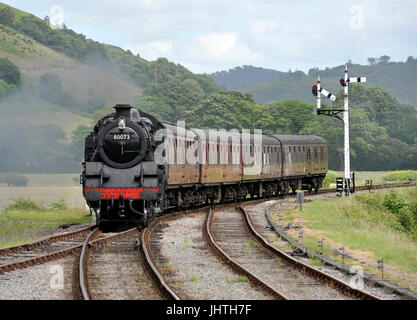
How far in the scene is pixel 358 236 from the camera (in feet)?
60.8

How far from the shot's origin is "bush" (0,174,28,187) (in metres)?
67.7

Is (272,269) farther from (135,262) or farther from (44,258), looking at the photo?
(44,258)

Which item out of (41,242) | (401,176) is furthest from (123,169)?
(401,176)

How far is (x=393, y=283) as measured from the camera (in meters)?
11.7

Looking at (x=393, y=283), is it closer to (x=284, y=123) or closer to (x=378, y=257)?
(x=378, y=257)

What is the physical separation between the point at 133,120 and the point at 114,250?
4.75 m

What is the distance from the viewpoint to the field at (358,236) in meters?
13.9

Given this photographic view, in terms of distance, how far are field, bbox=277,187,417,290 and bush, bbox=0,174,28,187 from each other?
43925mm

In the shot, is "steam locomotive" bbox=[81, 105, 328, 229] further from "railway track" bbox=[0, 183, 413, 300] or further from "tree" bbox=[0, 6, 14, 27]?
"tree" bbox=[0, 6, 14, 27]

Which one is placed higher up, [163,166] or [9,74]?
[9,74]

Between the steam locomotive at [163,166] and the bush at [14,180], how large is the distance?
3837 centimetres

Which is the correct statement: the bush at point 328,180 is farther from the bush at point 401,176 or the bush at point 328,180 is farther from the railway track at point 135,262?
the railway track at point 135,262

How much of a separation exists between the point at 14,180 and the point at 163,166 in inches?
2101

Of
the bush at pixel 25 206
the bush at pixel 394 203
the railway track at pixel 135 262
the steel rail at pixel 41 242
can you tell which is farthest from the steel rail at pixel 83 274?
the bush at pixel 394 203
